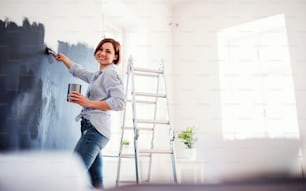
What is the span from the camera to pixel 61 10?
141cm

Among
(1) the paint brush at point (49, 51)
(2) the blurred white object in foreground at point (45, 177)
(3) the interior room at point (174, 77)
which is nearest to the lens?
(2) the blurred white object in foreground at point (45, 177)

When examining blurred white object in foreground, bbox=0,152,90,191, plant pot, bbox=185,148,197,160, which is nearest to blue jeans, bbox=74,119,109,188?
blurred white object in foreground, bbox=0,152,90,191

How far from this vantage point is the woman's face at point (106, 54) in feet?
4.30

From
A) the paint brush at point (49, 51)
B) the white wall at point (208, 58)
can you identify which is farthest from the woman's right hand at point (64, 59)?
the white wall at point (208, 58)

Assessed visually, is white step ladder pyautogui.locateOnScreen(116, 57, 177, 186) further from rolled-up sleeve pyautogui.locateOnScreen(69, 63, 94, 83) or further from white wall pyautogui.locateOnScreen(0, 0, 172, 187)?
rolled-up sleeve pyautogui.locateOnScreen(69, 63, 94, 83)

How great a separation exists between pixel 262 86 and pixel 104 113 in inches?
63.0

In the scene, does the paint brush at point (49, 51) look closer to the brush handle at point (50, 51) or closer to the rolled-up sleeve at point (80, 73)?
the brush handle at point (50, 51)

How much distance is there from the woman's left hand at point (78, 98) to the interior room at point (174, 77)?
0.15 metres

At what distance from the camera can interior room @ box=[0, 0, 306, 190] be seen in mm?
1173

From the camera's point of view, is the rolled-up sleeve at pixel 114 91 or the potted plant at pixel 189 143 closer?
the rolled-up sleeve at pixel 114 91

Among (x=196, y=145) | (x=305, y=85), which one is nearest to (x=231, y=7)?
(x=305, y=85)

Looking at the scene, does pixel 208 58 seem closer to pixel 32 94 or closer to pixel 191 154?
pixel 191 154

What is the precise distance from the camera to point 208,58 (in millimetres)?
2646

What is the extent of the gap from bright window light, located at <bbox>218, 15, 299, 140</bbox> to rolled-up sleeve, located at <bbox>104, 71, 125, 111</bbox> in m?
1.45
